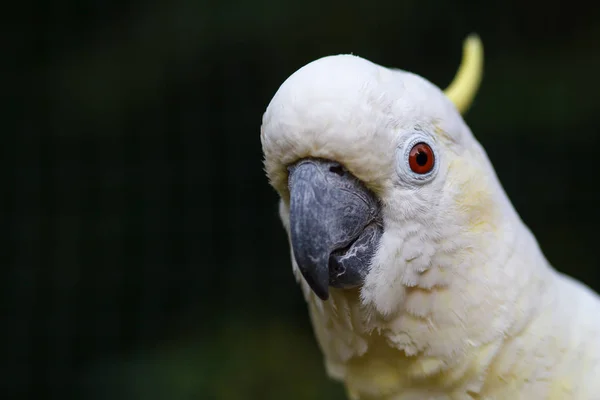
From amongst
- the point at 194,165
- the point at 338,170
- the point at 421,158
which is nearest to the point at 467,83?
the point at 421,158

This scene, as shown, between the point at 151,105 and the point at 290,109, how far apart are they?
216 centimetres

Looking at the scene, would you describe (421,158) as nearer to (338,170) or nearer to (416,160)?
(416,160)

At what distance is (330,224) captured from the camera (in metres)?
1.02

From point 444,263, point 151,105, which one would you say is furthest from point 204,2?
point 444,263

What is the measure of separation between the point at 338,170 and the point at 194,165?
2104mm

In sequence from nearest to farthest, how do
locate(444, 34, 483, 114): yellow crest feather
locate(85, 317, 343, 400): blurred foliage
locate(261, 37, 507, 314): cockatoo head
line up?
locate(261, 37, 507, 314): cockatoo head
locate(444, 34, 483, 114): yellow crest feather
locate(85, 317, 343, 400): blurred foliage

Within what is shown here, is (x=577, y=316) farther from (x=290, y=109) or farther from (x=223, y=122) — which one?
(x=223, y=122)

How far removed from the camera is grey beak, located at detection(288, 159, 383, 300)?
3.33 ft

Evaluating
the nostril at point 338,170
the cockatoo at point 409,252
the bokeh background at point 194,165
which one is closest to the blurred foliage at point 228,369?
the bokeh background at point 194,165

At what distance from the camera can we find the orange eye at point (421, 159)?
1.07 m

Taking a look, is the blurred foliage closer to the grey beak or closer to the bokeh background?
the bokeh background

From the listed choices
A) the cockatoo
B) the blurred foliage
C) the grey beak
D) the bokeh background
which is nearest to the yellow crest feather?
the cockatoo

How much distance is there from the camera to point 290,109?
101 cm

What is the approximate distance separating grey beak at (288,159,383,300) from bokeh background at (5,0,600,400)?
1.97m
